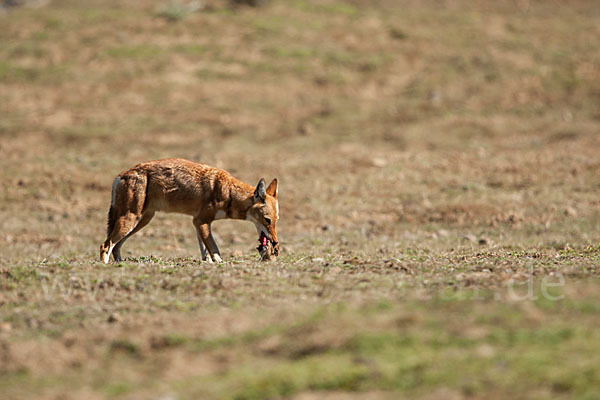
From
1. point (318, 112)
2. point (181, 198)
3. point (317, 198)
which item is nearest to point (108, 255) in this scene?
point (181, 198)

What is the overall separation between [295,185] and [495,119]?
930 centimetres

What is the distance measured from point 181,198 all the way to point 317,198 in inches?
287

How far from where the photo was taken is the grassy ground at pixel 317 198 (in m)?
6.66

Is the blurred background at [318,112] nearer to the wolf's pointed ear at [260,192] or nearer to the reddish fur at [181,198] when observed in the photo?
the reddish fur at [181,198]

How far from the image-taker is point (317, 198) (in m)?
19.0

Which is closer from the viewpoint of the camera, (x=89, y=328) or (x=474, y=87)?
(x=89, y=328)

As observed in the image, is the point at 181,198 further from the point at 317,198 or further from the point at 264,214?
the point at 317,198

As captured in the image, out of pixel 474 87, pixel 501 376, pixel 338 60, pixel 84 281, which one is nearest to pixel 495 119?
pixel 474 87

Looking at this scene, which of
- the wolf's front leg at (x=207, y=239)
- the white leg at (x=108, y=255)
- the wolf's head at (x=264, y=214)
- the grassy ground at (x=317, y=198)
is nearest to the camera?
the grassy ground at (x=317, y=198)

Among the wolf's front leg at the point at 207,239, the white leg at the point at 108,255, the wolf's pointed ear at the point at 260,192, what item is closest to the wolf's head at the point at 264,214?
the wolf's pointed ear at the point at 260,192

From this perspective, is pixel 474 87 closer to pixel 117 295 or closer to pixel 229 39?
pixel 229 39

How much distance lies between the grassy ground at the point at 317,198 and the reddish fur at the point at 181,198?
2.51 ft

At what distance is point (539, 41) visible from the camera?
32406 millimetres

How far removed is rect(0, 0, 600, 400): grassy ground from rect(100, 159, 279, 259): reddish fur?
76 centimetres
